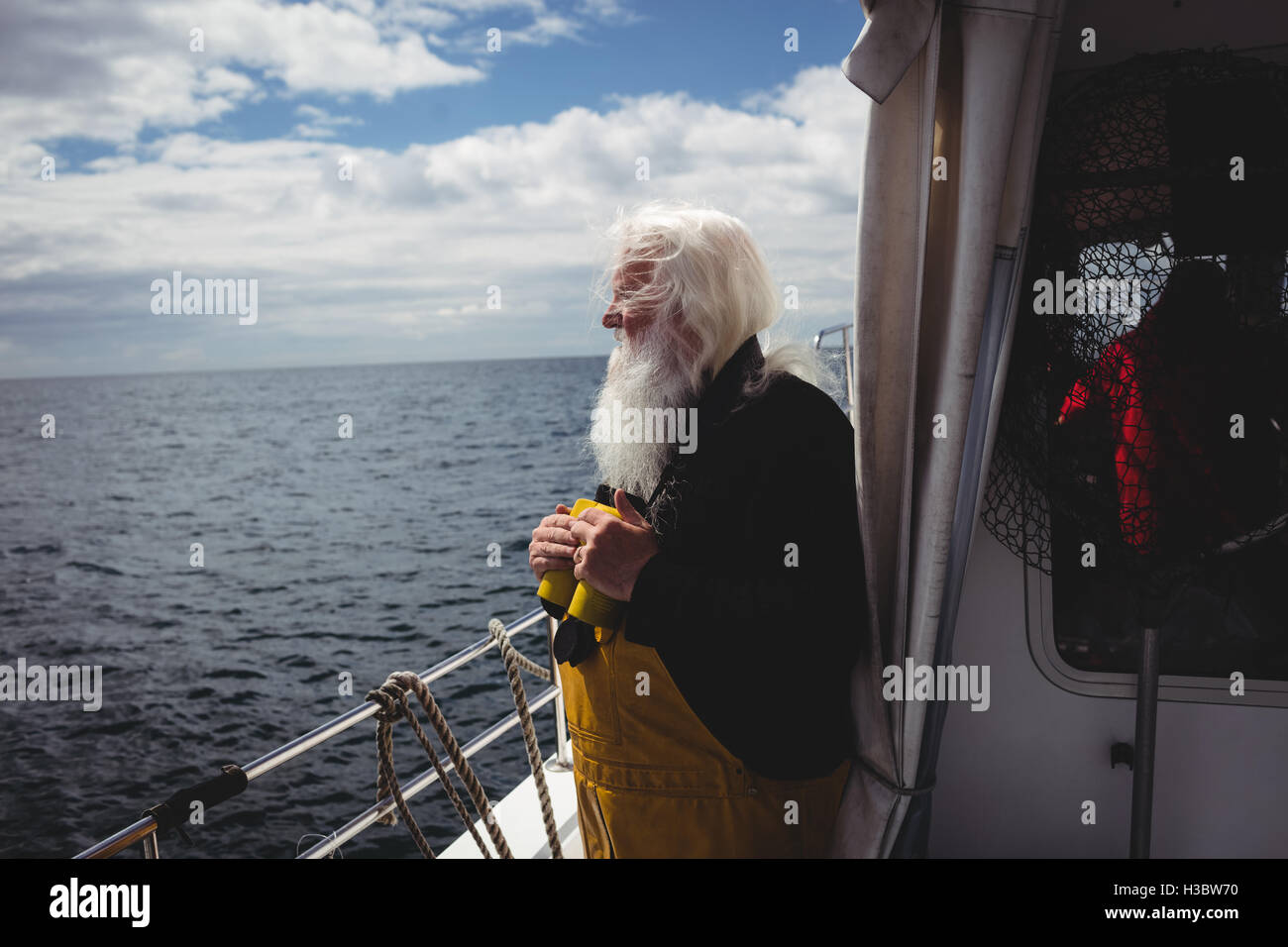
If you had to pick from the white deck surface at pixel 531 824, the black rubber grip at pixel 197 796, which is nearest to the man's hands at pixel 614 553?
the black rubber grip at pixel 197 796

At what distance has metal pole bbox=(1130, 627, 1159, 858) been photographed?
1925 millimetres

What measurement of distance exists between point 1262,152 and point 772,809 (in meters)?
1.77

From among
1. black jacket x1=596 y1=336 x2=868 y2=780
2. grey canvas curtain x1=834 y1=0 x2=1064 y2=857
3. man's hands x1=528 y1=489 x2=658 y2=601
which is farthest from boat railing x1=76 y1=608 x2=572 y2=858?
grey canvas curtain x1=834 y1=0 x2=1064 y2=857

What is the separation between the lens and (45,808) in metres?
9.54

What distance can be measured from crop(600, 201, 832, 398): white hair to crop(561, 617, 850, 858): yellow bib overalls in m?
0.69

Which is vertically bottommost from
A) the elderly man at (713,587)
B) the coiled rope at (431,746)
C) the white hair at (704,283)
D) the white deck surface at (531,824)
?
the white deck surface at (531,824)

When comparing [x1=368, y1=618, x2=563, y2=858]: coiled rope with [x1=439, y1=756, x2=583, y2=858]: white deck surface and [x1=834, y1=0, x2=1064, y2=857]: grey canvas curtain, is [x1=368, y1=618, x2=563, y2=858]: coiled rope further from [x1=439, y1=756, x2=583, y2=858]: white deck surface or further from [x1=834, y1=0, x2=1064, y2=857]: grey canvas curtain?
[x1=834, y1=0, x2=1064, y2=857]: grey canvas curtain

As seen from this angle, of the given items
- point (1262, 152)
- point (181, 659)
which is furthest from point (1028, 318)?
point (181, 659)

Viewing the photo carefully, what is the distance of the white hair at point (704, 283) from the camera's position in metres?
1.97

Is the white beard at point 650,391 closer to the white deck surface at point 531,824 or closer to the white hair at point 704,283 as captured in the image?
the white hair at point 704,283

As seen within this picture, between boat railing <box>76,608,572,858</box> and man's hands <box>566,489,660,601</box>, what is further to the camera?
man's hands <box>566,489,660,601</box>

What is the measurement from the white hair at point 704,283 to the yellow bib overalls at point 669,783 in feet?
2.26

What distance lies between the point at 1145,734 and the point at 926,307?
3.62 ft
